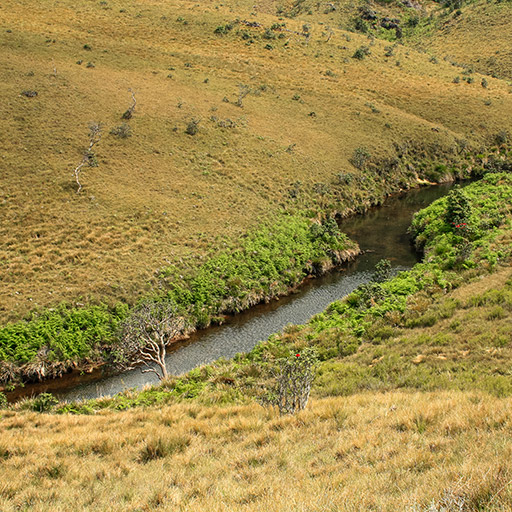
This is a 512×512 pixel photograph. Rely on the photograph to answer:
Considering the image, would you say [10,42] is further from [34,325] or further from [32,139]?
[34,325]

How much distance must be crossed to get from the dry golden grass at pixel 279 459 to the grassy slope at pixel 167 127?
16974 millimetres

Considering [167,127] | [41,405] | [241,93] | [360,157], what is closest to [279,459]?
[41,405]

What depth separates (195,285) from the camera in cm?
3159

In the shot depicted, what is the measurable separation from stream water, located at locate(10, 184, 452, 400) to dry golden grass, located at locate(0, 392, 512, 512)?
362 inches

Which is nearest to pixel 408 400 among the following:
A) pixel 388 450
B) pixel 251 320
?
pixel 388 450

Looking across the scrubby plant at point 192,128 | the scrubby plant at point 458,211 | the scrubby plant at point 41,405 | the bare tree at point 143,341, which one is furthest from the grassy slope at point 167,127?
the scrubby plant at point 458,211

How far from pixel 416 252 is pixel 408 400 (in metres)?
29.8

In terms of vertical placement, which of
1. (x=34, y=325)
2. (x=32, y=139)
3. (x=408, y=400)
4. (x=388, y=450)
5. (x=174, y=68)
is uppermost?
(x=174, y=68)

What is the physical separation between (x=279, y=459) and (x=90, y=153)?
4039 centimetres

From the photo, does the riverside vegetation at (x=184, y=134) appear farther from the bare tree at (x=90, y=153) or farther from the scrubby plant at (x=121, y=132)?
the bare tree at (x=90, y=153)

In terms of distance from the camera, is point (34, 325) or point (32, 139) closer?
point (34, 325)

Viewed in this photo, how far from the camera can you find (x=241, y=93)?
65.5 m

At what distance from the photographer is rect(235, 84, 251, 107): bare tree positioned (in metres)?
62.5

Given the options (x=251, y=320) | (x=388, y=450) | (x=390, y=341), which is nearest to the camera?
(x=388, y=450)
